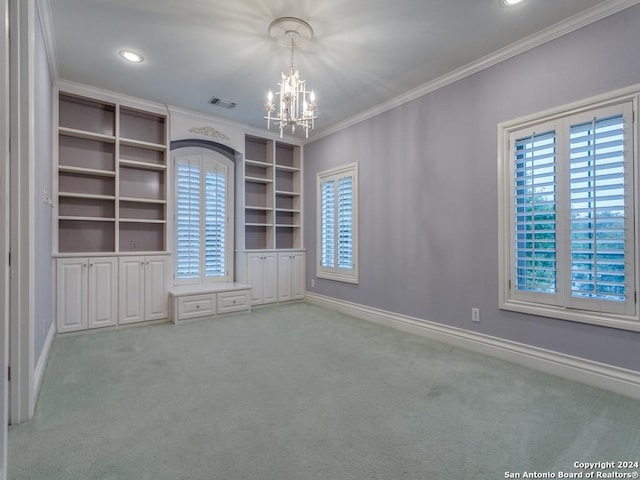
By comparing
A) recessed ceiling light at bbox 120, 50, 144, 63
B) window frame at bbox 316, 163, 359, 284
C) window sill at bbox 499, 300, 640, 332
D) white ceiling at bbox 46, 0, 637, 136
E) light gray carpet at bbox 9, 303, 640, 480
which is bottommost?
light gray carpet at bbox 9, 303, 640, 480

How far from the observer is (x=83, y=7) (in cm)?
257

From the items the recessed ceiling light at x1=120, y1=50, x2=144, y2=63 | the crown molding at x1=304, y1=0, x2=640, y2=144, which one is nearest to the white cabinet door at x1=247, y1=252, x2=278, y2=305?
the crown molding at x1=304, y1=0, x2=640, y2=144

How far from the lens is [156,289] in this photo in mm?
4359

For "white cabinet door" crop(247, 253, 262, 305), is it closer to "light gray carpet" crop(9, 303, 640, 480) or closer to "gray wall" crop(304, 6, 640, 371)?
"gray wall" crop(304, 6, 640, 371)

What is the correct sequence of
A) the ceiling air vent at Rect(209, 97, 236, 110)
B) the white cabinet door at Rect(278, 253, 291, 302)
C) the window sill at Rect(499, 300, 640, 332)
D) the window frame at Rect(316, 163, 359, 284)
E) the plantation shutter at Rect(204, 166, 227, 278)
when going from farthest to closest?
the white cabinet door at Rect(278, 253, 291, 302)
the plantation shutter at Rect(204, 166, 227, 278)
the window frame at Rect(316, 163, 359, 284)
the ceiling air vent at Rect(209, 97, 236, 110)
the window sill at Rect(499, 300, 640, 332)

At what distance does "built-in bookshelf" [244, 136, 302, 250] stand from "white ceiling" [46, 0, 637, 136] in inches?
61.7

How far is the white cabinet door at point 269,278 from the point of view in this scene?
17.6 feet

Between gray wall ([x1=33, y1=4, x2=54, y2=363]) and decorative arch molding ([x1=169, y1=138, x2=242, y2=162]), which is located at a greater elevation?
decorative arch molding ([x1=169, y1=138, x2=242, y2=162])

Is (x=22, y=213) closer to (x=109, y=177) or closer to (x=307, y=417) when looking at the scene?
(x=307, y=417)

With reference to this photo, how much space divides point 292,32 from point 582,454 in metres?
3.42

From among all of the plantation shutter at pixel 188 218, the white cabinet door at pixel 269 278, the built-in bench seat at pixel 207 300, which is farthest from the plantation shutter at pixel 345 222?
the plantation shutter at pixel 188 218

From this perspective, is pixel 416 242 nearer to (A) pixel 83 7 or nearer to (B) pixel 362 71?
(B) pixel 362 71

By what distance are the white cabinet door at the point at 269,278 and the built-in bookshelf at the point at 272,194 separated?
0.21 meters

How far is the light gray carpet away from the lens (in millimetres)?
1602
